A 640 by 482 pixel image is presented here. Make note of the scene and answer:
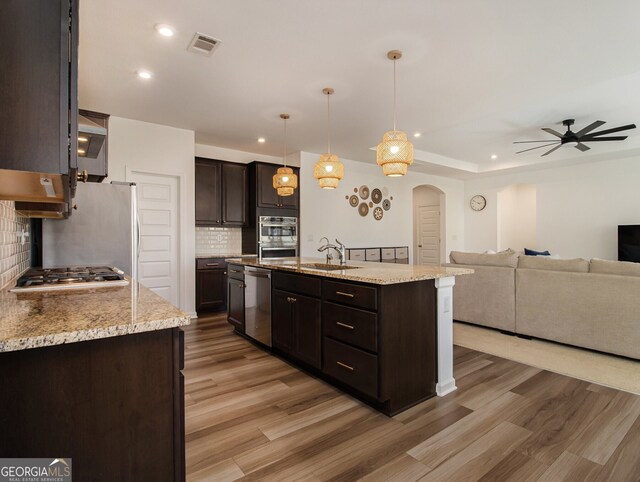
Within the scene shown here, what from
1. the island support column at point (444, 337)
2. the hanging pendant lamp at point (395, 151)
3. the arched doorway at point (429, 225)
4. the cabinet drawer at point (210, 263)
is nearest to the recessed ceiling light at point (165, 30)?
the hanging pendant lamp at point (395, 151)

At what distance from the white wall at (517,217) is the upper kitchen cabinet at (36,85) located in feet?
29.6

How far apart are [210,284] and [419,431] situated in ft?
12.7

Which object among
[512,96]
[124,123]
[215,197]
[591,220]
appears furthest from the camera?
[591,220]

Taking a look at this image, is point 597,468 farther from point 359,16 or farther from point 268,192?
point 268,192

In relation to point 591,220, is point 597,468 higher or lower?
lower

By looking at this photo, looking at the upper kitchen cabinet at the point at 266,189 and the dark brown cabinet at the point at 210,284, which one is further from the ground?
the upper kitchen cabinet at the point at 266,189

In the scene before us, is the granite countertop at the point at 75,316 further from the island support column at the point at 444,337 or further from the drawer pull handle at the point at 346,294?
the island support column at the point at 444,337

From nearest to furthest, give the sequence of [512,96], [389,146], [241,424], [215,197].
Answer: [241,424], [389,146], [512,96], [215,197]

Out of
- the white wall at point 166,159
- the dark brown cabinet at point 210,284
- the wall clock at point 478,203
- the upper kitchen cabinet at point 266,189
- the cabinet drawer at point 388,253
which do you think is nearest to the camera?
the white wall at point 166,159

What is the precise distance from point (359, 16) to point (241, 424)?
9.30 feet

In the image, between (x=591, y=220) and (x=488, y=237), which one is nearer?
(x=591, y=220)

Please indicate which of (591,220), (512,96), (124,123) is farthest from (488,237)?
(124,123)

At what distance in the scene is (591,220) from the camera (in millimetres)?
6984

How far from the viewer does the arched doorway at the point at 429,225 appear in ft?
28.8
